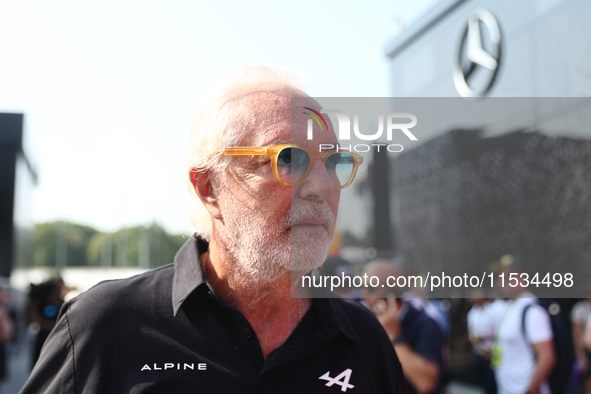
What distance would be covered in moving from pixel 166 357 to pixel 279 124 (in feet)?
2.34

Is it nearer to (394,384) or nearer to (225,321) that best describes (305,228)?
(225,321)

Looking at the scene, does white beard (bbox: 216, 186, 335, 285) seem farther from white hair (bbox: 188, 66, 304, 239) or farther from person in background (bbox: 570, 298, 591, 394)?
person in background (bbox: 570, 298, 591, 394)

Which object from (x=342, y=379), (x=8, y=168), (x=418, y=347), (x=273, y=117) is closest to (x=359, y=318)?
(x=342, y=379)

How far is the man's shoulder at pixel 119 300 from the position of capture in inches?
54.9

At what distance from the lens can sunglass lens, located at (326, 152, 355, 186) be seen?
134 cm

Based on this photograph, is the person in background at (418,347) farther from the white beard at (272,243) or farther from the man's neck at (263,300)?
the white beard at (272,243)

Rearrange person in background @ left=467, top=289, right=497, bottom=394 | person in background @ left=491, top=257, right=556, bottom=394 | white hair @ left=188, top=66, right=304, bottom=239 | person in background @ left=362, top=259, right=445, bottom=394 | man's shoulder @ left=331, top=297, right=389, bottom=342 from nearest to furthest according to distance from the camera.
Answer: white hair @ left=188, top=66, right=304, bottom=239 → man's shoulder @ left=331, top=297, right=389, bottom=342 → person in background @ left=362, top=259, right=445, bottom=394 → person in background @ left=491, top=257, right=556, bottom=394 → person in background @ left=467, top=289, right=497, bottom=394

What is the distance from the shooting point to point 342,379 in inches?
56.1

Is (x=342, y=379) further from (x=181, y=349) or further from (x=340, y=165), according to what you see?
(x=340, y=165)

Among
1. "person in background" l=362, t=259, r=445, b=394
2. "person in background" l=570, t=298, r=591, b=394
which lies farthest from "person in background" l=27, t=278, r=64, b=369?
"person in background" l=570, t=298, r=591, b=394

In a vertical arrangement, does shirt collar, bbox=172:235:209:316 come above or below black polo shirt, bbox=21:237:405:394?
above

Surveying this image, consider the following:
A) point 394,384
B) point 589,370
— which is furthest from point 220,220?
point 589,370

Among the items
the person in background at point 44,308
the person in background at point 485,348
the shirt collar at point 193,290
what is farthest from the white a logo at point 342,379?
the person in background at point 44,308

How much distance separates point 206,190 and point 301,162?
37cm
